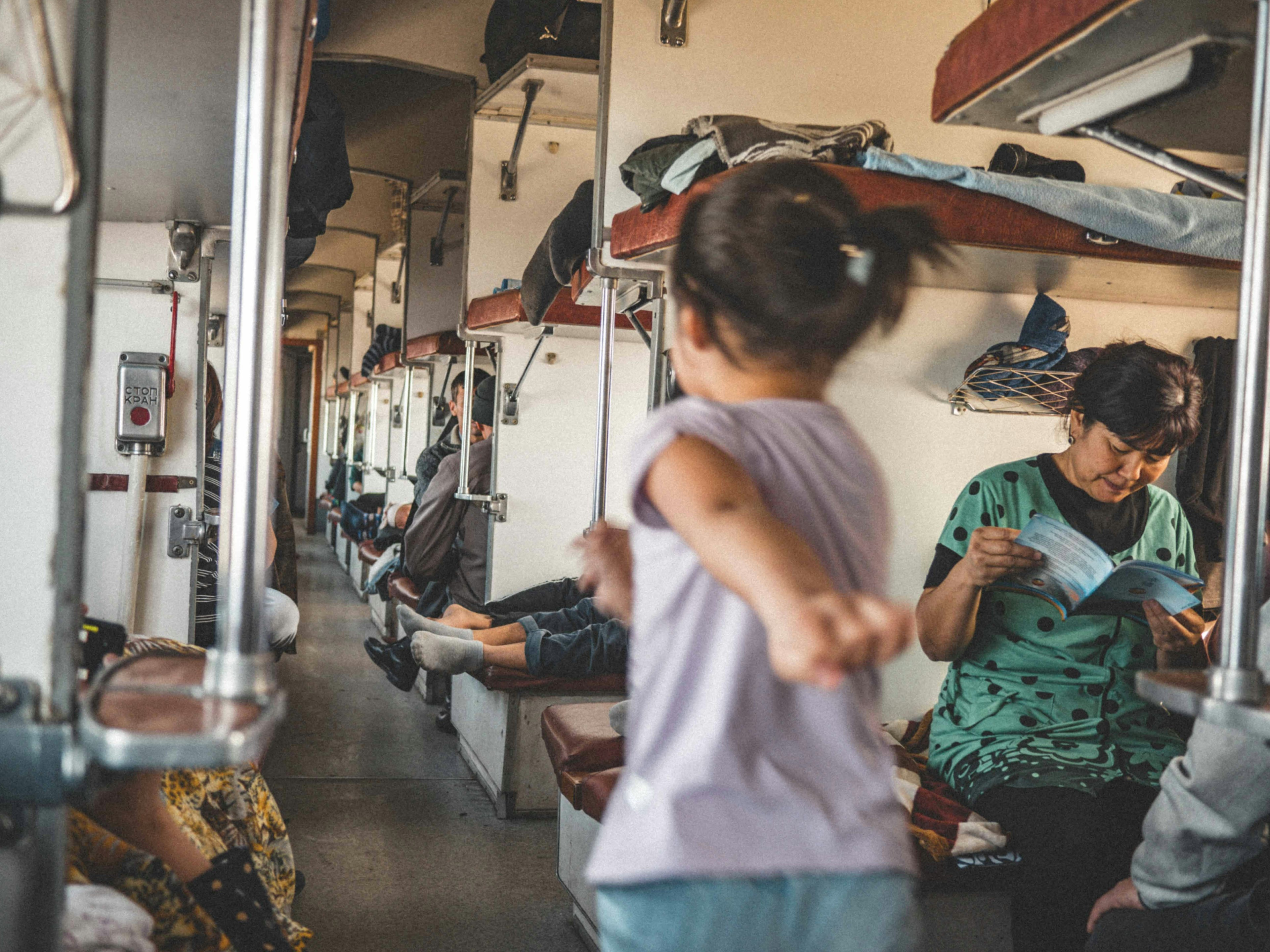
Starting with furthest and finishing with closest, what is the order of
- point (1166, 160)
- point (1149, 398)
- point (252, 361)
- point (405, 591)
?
point (405, 591)
point (1149, 398)
point (1166, 160)
point (252, 361)

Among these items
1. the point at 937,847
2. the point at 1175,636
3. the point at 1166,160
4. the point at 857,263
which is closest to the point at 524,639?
the point at 937,847

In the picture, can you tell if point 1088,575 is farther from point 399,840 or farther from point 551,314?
point 399,840

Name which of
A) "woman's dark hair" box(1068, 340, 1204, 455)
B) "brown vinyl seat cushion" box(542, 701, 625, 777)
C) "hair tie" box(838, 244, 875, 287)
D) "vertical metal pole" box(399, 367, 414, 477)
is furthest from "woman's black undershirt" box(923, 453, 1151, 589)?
"vertical metal pole" box(399, 367, 414, 477)

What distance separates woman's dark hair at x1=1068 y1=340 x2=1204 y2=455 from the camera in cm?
224

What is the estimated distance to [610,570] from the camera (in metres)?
1.21

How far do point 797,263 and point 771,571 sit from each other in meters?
0.30

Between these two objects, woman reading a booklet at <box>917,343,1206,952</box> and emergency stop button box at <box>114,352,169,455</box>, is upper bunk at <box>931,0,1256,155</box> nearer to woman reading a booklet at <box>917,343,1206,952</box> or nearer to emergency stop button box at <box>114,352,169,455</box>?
woman reading a booklet at <box>917,343,1206,952</box>

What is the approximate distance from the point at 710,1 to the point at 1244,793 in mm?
2316

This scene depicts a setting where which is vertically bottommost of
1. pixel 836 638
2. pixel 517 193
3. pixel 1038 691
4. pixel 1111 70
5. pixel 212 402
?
pixel 1038 691

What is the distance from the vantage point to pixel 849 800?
95cm

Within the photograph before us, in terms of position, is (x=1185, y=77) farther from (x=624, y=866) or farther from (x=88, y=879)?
(x=88, y=879)

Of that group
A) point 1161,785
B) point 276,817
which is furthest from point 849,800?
point 276,817

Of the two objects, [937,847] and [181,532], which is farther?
[181,532]

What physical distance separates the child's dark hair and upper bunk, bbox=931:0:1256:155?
552 mm
